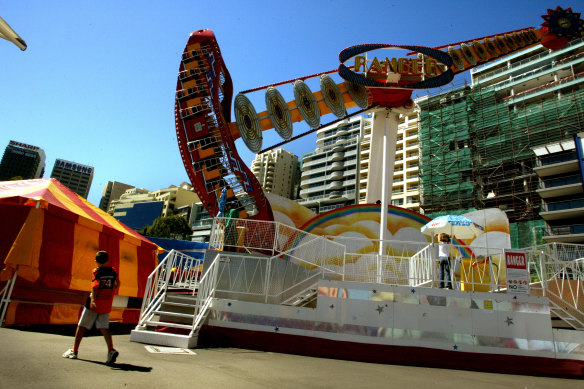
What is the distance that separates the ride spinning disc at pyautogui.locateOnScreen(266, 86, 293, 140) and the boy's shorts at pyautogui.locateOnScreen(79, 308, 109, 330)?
50.6 feet

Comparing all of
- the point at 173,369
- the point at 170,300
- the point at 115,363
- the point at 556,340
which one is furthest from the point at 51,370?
the point at 556,340

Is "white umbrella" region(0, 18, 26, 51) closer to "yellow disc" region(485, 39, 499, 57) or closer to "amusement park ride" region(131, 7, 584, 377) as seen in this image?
"amusement park ride" region(131, 7, 584, 377)

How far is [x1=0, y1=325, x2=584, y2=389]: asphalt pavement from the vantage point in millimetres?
4254

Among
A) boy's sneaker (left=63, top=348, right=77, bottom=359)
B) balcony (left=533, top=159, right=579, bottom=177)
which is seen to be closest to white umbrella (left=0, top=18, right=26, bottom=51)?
boy's sneaker (left=63, top=348, right=77, bottom=359)

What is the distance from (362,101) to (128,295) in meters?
16.6

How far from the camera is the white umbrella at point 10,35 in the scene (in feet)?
33.7

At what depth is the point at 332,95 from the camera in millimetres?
21219

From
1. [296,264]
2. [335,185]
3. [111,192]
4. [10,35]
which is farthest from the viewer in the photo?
[111,192]

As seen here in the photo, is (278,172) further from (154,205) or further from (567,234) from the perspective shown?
(567,234)

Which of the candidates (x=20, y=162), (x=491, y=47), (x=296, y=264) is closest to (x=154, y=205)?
(x=20, y=162)

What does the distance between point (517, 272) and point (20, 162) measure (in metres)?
143

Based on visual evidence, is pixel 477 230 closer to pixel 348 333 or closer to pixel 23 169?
pixel 348 333

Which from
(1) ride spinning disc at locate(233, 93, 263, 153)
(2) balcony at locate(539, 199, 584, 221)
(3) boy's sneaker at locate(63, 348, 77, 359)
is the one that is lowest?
(3) boy's sneaker at locate(63, 348, 77, 359)

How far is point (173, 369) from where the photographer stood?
203 inches
